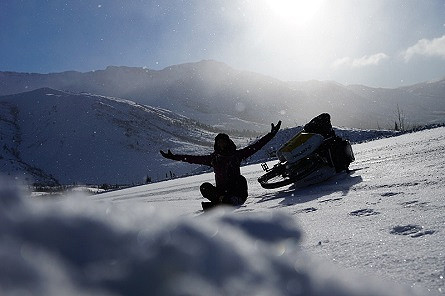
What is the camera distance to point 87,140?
71000 millimetres

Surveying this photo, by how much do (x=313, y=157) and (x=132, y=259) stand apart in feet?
21.1

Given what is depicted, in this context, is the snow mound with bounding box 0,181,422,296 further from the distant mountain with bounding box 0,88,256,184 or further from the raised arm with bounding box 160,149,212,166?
the distant mountain with bounding box 0,88,256,184

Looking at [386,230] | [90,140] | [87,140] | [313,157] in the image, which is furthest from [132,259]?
[87,140]

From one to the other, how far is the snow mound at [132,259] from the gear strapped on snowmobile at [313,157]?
5841mm

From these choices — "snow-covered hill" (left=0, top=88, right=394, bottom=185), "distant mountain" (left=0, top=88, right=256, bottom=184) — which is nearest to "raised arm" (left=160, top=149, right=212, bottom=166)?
"snow-covered hill" (left=0, top=88, right=394, bottom=185)

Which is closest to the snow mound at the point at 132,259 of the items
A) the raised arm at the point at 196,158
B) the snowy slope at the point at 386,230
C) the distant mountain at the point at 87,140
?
the snowy slope at the point at 386,230

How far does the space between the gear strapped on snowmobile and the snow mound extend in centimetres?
584

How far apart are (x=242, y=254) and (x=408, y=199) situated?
315 cm

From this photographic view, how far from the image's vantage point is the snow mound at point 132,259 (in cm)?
67

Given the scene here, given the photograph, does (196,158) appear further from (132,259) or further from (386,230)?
(132,259)

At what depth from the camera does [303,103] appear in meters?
199

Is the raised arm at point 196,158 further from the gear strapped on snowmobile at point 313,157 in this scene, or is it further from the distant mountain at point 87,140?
the distant mountain at point 87,140

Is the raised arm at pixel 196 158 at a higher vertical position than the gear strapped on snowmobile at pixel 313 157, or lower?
higher

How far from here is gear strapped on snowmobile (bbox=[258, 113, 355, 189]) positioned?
22.2 feet
